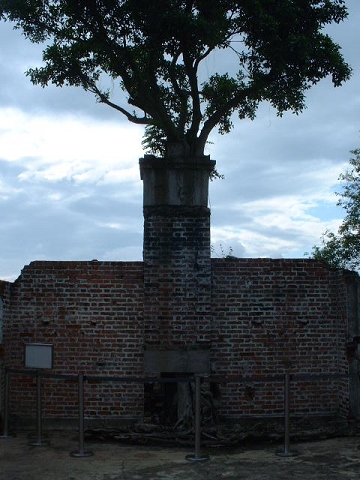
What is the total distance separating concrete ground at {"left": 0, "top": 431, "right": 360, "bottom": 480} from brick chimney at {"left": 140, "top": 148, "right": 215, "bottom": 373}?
1797 millimetres

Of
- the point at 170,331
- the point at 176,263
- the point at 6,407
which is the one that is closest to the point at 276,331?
the point at 170,331

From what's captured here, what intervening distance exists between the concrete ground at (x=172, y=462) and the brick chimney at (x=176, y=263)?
1.80 metres

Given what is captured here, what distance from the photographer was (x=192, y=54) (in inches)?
436

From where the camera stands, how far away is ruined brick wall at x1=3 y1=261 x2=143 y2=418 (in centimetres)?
1006

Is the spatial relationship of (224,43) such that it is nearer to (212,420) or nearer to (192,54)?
(192,54)

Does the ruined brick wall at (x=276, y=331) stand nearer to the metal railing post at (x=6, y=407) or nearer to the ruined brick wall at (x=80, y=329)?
the ruined brick wall at (x=80, y=329)

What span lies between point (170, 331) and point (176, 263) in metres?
1.11

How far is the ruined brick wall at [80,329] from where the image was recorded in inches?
396

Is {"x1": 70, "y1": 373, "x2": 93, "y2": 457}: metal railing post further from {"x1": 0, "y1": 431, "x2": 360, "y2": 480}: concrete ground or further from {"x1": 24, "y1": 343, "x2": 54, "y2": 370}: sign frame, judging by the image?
{"x1": 24, "y1": 343, "x2": 54, "y2": 370}: sign frame

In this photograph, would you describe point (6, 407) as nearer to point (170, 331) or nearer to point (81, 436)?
point (81, 436)

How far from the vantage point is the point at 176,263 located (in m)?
10.1

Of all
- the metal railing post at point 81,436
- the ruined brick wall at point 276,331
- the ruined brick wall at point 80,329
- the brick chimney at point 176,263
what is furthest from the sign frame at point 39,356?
the ruined brick wall at point 276,331

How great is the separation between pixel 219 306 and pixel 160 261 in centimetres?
125

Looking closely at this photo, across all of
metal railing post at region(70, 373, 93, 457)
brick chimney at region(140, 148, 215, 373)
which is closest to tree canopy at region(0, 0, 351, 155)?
brick chimney at region(140, 148, 215, 373)
